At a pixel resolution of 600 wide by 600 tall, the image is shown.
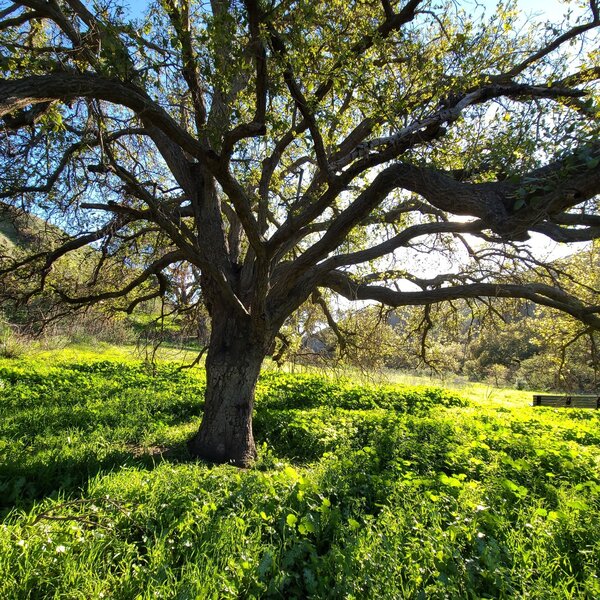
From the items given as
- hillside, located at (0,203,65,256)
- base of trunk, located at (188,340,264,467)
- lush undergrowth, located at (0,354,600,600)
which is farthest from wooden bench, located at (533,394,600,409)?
hillside, located at (0,203,65,256)

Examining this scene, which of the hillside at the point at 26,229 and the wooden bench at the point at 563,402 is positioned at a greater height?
the hillside at the point at 26,229

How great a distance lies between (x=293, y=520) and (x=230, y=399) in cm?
351

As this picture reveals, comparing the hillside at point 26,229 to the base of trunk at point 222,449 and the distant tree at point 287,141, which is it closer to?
the distant tree at point 287,141

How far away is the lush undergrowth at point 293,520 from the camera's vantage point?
2648 millimetres

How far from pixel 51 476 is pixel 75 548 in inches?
77.5

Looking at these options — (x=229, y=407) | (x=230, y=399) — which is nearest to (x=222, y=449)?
(x=229, y=407)

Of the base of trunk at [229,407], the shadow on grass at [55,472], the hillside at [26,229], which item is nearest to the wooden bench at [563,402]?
the base of trunk at [229,407]

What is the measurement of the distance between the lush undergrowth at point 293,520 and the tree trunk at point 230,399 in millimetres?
385

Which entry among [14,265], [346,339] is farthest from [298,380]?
[14,265]

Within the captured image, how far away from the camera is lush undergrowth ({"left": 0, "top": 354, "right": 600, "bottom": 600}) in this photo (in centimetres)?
265

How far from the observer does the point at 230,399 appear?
655cm

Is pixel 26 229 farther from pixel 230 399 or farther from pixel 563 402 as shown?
pixel 563 402

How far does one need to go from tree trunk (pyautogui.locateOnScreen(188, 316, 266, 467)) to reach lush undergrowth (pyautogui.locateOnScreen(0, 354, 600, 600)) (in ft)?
1.26

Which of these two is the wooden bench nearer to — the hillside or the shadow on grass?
the shadow on grass
